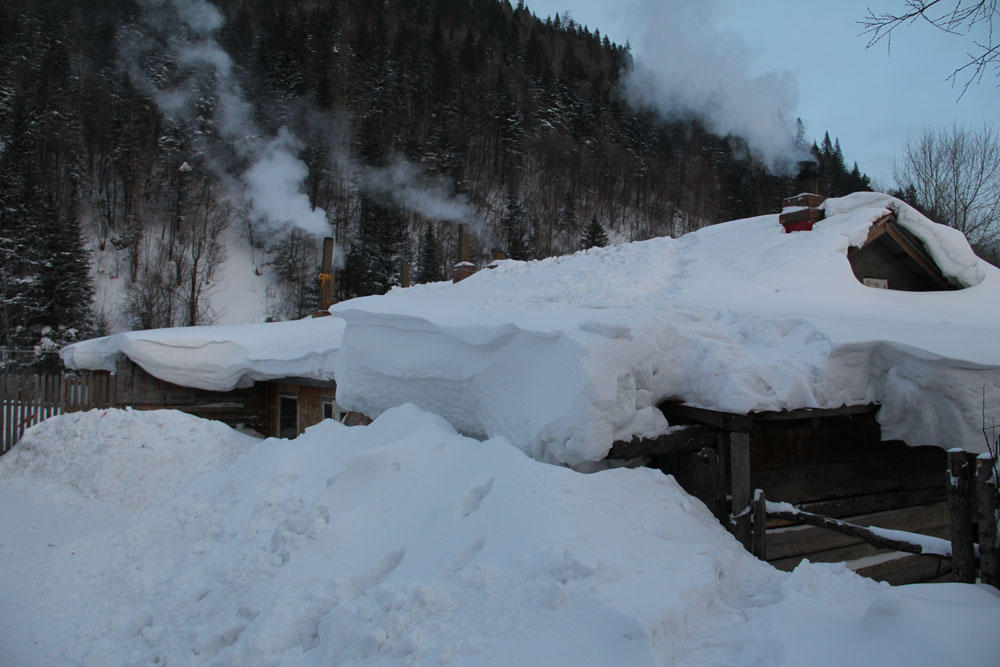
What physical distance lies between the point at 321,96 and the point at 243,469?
3705 cm

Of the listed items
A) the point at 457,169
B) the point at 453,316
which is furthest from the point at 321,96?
the point at 453,316

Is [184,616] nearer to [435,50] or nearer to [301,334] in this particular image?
[301,334]

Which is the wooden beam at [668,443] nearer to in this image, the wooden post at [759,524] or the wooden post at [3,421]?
the wooden post at [759,524]

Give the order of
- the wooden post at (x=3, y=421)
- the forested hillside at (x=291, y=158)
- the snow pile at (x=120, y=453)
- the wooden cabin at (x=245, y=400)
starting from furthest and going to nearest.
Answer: the forested hillside at (x=291, y=158) → the wooden cabin at (x=245, y=400) → the wooden post at (x=3, y=421) → the snow pile at (x=120, y=453)

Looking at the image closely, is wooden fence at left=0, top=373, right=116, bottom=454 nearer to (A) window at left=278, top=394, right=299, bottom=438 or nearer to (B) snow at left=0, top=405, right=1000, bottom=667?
(A) window at left=278, top=394, right=299, bottom=438

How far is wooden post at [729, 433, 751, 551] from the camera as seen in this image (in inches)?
141

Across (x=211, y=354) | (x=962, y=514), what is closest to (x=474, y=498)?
(x=962, y=514)

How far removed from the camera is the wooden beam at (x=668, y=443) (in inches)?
139

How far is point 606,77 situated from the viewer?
5444 centimetres

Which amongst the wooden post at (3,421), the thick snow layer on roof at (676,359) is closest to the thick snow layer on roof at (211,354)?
the wooden post at (3,421)

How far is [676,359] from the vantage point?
3.88 metres

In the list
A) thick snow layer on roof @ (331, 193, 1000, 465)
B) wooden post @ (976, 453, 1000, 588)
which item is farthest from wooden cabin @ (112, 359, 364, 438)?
wooden post @ (976, 453, 1000, 588)

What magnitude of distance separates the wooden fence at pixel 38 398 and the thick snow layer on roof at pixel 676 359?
7128mm

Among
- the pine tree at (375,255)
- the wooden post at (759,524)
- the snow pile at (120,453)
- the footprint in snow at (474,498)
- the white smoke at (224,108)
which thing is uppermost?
the white smoke at (224,108)
